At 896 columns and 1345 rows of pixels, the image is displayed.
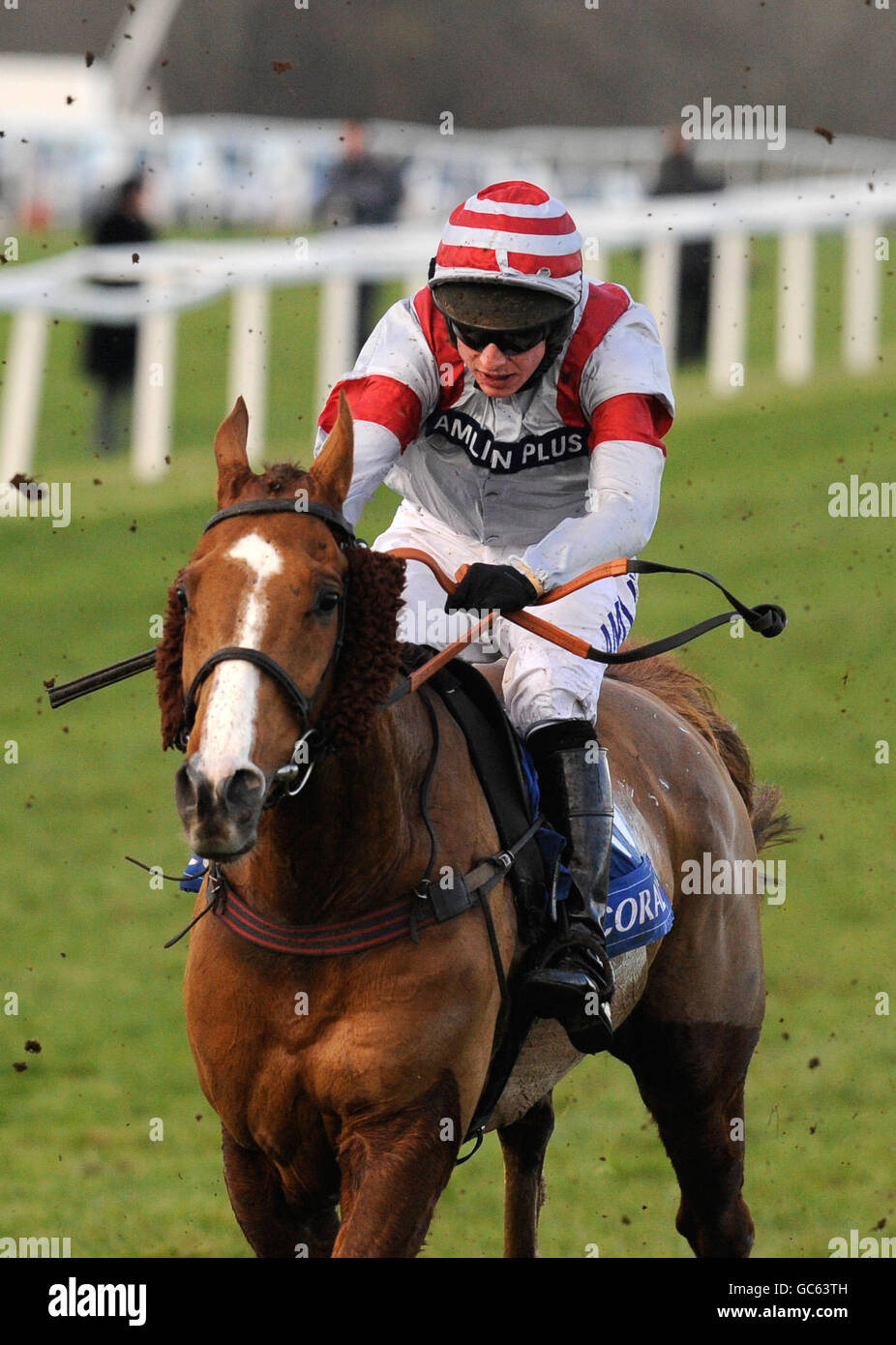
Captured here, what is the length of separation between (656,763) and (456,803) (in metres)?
1.10

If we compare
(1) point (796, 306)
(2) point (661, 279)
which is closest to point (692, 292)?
(2) point (661, 279)

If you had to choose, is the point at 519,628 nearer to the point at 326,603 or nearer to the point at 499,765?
the point at 499,765

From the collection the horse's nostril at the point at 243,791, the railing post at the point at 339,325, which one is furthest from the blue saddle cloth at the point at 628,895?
the railing post at the point at 339,325

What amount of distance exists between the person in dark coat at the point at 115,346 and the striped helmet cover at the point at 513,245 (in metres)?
9.08

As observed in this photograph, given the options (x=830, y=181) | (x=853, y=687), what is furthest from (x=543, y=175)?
(x=853, y=687)

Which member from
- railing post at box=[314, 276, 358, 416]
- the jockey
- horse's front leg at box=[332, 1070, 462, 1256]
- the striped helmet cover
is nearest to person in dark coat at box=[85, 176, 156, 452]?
railing post at box=[314, 276, 358, 416]

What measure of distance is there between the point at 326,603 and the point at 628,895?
4.46ft

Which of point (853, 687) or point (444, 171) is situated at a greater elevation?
point (444, 171)

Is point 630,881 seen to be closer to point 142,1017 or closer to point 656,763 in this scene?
point 656,763

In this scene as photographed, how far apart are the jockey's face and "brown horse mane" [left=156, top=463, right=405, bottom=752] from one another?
69 centimetres

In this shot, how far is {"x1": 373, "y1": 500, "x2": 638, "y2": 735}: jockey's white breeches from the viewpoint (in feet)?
15.3

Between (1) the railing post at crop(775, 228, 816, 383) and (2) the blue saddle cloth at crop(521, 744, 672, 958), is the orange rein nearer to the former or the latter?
(2) the blue saddle cloth at crop(521, 744, 672, 958)

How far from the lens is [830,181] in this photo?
18.6 metres

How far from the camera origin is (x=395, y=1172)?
396 centimetres
